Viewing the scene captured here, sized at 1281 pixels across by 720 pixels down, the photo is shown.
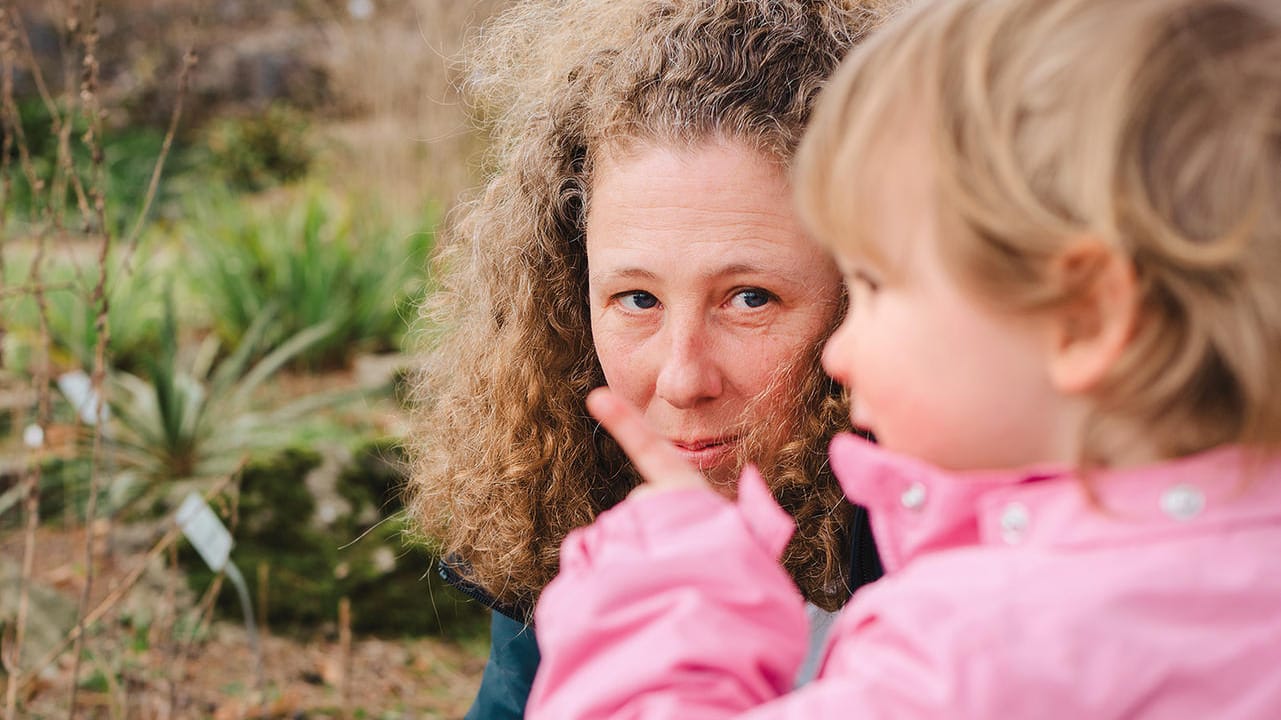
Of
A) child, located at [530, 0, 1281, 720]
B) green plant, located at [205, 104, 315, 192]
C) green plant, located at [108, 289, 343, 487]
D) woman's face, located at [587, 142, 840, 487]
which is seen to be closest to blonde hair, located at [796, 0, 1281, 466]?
child, located at [530, 0, 1281, 720]

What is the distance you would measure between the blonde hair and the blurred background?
157cm

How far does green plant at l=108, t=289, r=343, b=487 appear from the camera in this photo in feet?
14.7

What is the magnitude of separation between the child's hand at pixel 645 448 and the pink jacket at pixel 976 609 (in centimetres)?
2

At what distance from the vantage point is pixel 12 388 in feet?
16.6

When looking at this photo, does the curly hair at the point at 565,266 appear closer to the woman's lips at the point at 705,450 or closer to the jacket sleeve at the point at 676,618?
the woman's lips at the point at 705,450

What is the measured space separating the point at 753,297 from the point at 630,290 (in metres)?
0.18

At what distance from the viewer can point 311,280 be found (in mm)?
5691

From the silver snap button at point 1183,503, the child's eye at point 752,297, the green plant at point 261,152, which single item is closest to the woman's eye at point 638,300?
the child's eye at point 752,297

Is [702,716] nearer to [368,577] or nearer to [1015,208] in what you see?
[1015,208]

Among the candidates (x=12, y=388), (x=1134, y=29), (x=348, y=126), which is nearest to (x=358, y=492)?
(x=12, y=388)

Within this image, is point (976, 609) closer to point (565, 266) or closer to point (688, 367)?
point (688, 367)

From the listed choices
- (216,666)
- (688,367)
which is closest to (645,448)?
(688,367)

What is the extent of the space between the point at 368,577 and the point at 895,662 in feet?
11.0

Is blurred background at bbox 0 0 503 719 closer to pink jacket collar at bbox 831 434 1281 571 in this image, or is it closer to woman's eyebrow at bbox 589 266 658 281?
woman's eyebrow at bbox 589 266 658 281
